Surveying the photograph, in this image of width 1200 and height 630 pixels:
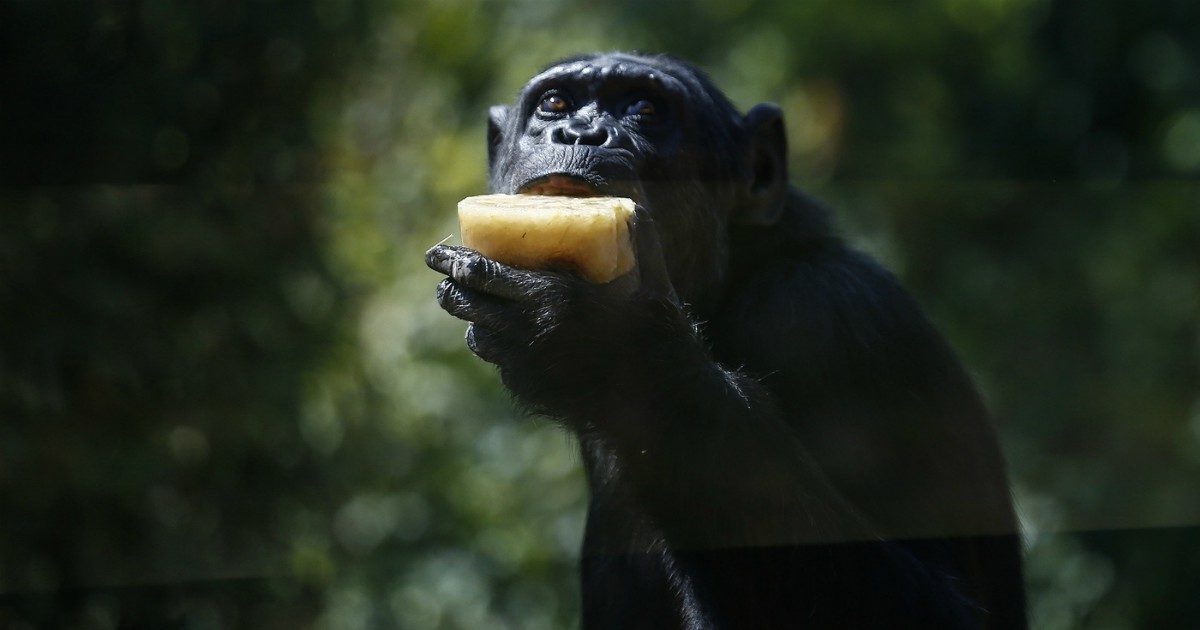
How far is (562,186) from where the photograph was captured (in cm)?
246

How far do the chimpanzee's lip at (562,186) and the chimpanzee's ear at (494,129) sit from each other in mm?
810

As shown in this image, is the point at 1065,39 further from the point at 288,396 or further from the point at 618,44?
the point at 288,396

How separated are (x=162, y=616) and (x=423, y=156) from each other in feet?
11.8

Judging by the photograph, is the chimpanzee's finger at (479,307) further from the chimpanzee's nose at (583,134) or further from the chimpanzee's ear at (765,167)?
the chimpanzee's ear at (765,167)

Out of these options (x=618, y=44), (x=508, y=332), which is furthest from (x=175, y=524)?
(x=618, y=44)

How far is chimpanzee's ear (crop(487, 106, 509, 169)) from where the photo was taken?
10.7 feet

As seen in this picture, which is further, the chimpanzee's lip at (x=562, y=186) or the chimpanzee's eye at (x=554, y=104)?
the chimpanzee's eye at (x=554, y=104)

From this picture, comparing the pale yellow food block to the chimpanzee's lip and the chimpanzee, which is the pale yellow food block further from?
the chimpanzee's lip

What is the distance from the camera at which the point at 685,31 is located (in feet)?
30.7

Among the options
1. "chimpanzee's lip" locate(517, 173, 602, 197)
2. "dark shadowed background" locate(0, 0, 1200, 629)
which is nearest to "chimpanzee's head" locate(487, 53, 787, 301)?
"chimpanzee's lip" locate(517, 173, 602, 197)

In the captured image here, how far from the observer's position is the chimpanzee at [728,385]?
6.80 ft

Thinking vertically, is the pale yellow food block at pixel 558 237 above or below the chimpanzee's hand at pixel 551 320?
above

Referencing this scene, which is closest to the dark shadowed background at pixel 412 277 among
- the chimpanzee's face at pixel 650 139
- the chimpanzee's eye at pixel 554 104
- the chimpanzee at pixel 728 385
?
the chimpanzee at pixel 728 385

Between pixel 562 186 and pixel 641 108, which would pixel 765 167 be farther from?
pixel 562 186
